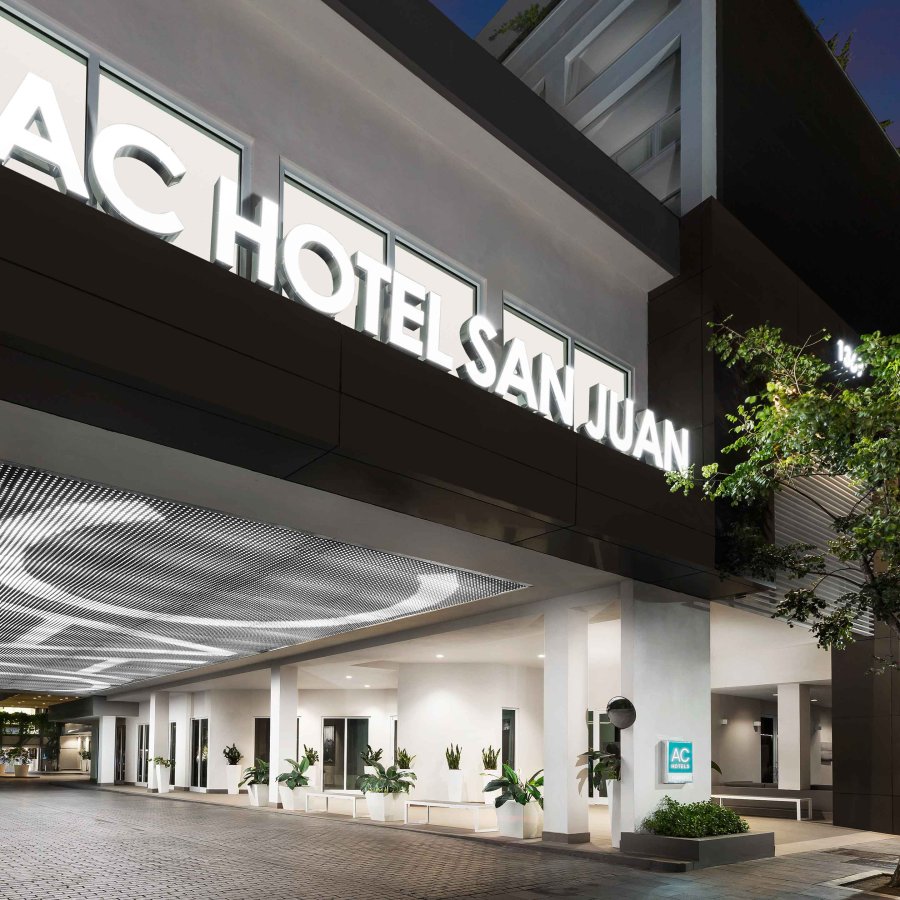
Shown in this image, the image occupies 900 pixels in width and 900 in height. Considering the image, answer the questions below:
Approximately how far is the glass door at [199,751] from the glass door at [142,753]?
8125mm

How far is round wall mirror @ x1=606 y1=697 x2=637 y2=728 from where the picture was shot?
1421cm

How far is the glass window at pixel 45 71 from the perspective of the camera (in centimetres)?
899

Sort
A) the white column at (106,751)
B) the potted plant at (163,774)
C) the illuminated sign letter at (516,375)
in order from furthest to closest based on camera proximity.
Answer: the white column at (106,751)
the potted plant at (163,774)
the illuminated sign letter at (516,375)

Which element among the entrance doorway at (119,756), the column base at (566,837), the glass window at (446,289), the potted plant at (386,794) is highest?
the glass window at (446,289)

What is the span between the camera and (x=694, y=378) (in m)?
15.5

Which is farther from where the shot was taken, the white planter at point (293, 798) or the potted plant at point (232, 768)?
the potted plant at point (232, 768)

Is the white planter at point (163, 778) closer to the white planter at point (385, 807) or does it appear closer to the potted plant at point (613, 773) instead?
the white planter at point (385, 807)

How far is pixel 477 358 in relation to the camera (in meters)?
11.3

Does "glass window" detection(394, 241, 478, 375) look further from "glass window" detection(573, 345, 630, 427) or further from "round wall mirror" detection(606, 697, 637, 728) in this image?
"round wall mirror" detection(606, 697, 637, 728)

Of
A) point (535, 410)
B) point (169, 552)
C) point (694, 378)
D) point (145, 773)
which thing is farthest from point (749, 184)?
point (145, 773)

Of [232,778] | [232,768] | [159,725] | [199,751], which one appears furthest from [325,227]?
[159,725]

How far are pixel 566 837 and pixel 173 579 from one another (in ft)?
23.2

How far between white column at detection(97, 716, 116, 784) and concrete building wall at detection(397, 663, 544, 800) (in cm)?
2466

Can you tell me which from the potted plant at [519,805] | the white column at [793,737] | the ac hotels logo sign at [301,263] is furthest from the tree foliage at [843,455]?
the white column at [793,737]
